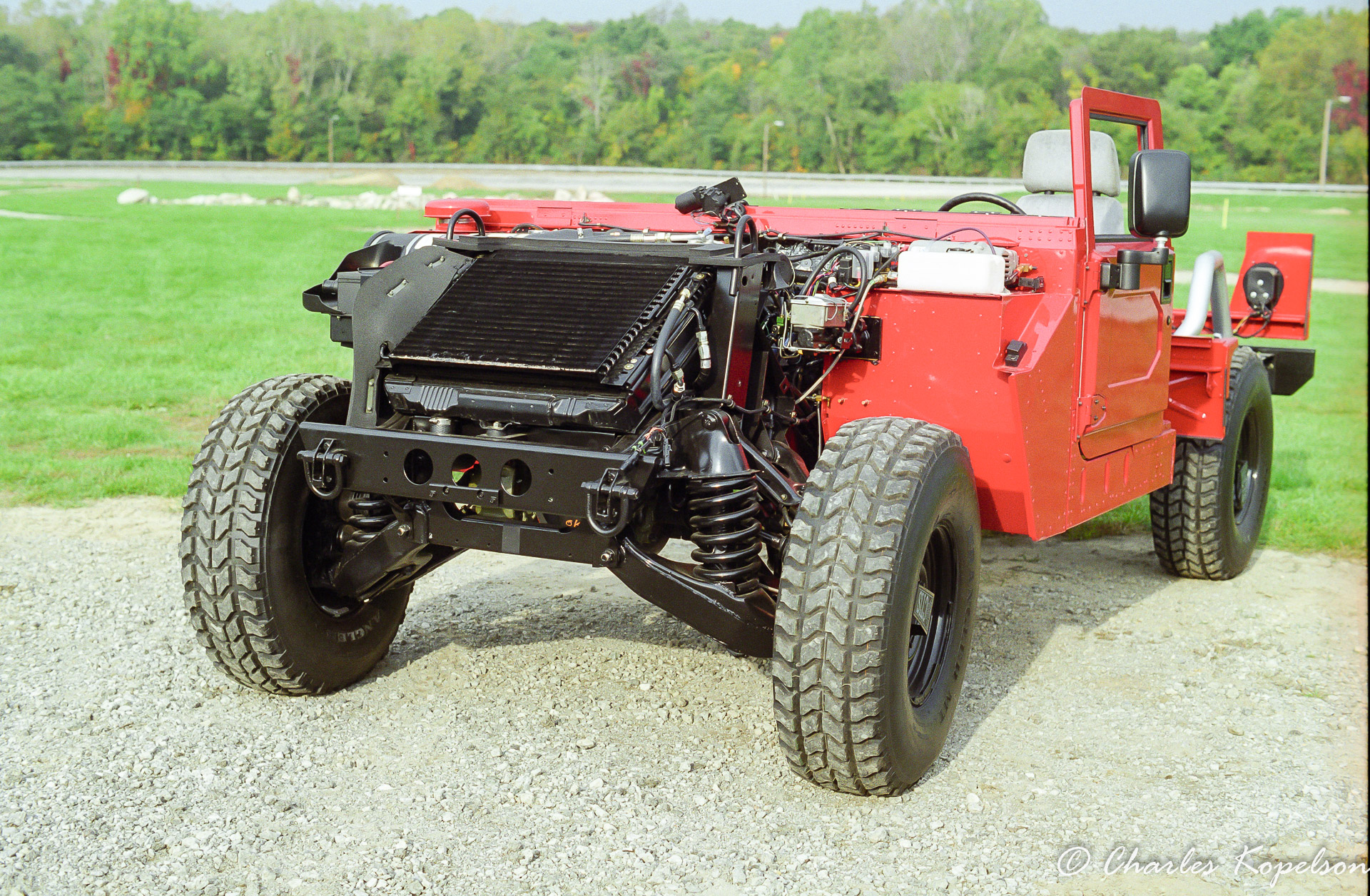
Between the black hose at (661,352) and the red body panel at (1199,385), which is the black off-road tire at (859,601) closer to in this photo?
the black hose at (661,352)

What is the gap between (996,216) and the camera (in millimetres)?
4633

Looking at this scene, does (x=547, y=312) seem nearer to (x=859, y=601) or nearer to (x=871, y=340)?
(x=871, y=340)

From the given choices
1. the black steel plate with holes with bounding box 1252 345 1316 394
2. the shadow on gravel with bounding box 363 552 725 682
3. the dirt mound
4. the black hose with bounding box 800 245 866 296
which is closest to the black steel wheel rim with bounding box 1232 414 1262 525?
the black steel plate with holes with bounding box 1252 345 1316 394

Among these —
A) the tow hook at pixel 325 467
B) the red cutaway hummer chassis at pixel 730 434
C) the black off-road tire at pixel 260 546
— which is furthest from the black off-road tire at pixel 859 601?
the black off-road tire at pixel 260 546

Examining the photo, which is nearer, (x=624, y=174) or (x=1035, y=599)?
(x=1035, y=599)

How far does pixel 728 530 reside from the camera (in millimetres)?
3762

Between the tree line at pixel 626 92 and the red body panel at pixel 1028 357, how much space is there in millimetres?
51905

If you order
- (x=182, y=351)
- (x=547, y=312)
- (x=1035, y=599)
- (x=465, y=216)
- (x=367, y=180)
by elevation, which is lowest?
(x=1035, y=599)

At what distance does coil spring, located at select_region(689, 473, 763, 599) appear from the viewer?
3.69m

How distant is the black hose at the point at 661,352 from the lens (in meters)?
3.55

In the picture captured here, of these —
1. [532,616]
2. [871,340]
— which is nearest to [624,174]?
[532,616]

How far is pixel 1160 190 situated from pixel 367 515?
9.51ft

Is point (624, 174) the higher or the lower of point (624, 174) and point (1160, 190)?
the higher

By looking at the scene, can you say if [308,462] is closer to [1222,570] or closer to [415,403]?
[415,403]
